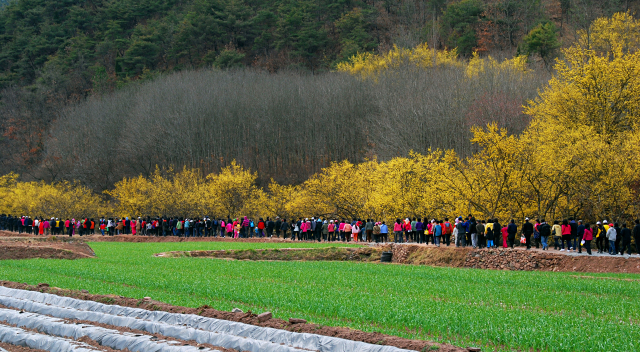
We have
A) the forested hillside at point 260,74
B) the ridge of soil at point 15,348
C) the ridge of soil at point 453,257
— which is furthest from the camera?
the forested hillside at point 260,74

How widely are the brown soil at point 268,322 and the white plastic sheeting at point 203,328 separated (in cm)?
58

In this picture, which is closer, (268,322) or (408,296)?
(268,322)

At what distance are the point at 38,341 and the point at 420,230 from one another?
2561 centimetres

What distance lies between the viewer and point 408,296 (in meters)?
16.6

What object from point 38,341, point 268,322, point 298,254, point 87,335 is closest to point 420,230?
point 298,254

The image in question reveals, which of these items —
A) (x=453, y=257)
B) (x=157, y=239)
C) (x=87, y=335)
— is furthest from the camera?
(x=157, y=239)

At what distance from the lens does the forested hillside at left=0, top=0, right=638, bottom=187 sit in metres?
60.4

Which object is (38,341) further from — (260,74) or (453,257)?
(260,74)

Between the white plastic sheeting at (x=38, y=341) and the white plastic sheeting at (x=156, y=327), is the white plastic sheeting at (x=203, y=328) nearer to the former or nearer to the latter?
the white plastic sheeting at (x=156, y=327)

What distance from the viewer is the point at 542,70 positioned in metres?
62.8

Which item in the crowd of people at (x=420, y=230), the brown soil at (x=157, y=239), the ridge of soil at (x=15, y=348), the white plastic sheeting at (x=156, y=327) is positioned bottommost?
the ridge of soil at (x=15, y=348)

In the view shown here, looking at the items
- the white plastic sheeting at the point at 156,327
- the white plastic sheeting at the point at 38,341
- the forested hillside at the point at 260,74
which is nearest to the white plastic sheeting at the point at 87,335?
the white plastic sheeting at the point at 38,341

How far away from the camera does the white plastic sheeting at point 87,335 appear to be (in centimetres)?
1048

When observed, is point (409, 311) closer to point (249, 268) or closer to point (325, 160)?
point (249, 268)
